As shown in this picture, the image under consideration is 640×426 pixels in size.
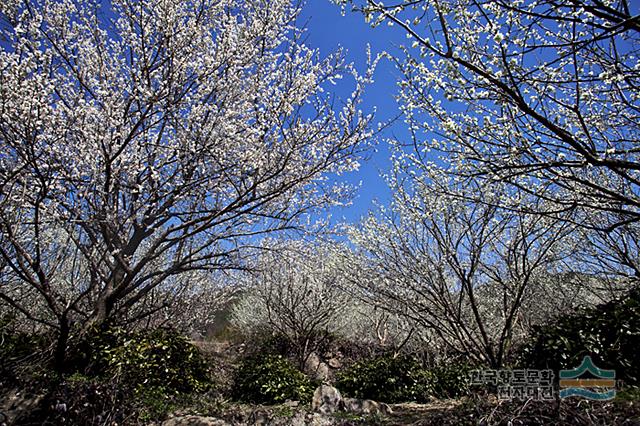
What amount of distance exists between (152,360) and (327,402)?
267 cm

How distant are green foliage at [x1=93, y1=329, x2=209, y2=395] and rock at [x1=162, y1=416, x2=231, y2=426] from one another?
2.24 ft

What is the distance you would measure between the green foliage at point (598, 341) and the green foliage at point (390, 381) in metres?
2.58

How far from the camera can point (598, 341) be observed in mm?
4902

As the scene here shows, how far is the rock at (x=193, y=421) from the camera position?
4.27m

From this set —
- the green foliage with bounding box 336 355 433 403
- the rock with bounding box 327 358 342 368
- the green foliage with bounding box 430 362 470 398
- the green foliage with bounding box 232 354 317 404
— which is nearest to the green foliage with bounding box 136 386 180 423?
the green foliage with bounding box 232 354 317 404

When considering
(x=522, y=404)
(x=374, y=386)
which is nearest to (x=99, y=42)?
(x=522, y=404)

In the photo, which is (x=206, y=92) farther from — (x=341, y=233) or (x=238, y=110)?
(x=341, y=233)

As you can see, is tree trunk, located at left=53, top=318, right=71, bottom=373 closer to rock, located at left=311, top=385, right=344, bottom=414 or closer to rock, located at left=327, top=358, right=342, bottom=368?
rock, located at left=311, top=385, right=344, bottom=414

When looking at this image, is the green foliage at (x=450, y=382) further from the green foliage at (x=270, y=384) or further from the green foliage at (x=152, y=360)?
the green foliage at (x=152, y=360)

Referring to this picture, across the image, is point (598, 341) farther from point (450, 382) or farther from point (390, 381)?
point (390, 381)

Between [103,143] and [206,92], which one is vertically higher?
[206,92]

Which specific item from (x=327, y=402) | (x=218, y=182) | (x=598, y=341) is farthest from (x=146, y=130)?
(x=598, y=341)

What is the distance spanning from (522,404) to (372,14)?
10.4 ft

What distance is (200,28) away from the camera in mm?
5465
